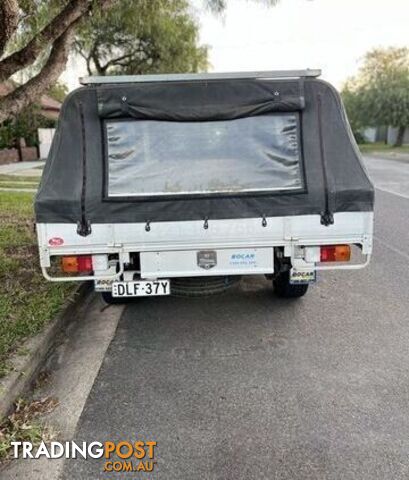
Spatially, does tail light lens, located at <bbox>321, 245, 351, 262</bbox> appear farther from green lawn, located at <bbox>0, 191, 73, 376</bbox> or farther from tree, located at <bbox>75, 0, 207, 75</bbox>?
tree, located at <bbox>75, 0, 207, 75</bbox>

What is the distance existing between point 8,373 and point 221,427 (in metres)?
1.60

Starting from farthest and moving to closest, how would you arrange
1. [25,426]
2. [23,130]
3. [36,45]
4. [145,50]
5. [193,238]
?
[23,130], [145,50], [36,45], [193,238], [25,426]

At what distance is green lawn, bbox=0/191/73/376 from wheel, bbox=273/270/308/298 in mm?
2306

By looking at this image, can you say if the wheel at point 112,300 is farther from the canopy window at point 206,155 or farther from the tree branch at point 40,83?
the tree branch at point 40,83

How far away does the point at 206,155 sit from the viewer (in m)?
4.20

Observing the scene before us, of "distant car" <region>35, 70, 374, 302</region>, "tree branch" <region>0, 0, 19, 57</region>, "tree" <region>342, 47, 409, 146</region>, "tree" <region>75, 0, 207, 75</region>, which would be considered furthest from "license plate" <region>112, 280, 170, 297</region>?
"tree" <region>342, 47, 409, 146</region>

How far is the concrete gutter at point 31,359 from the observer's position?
3.37 m

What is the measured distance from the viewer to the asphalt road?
284 cm

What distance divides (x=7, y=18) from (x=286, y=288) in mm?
4558

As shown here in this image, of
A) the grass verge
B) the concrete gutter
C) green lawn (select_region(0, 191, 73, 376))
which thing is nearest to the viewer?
the grass verge

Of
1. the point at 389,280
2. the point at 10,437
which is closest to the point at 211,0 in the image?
the point at 389,280

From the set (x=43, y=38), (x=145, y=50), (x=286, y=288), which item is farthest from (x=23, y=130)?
(x=286, y=288)

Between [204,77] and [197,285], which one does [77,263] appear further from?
[204,77]

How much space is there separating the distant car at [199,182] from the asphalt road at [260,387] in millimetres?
698
